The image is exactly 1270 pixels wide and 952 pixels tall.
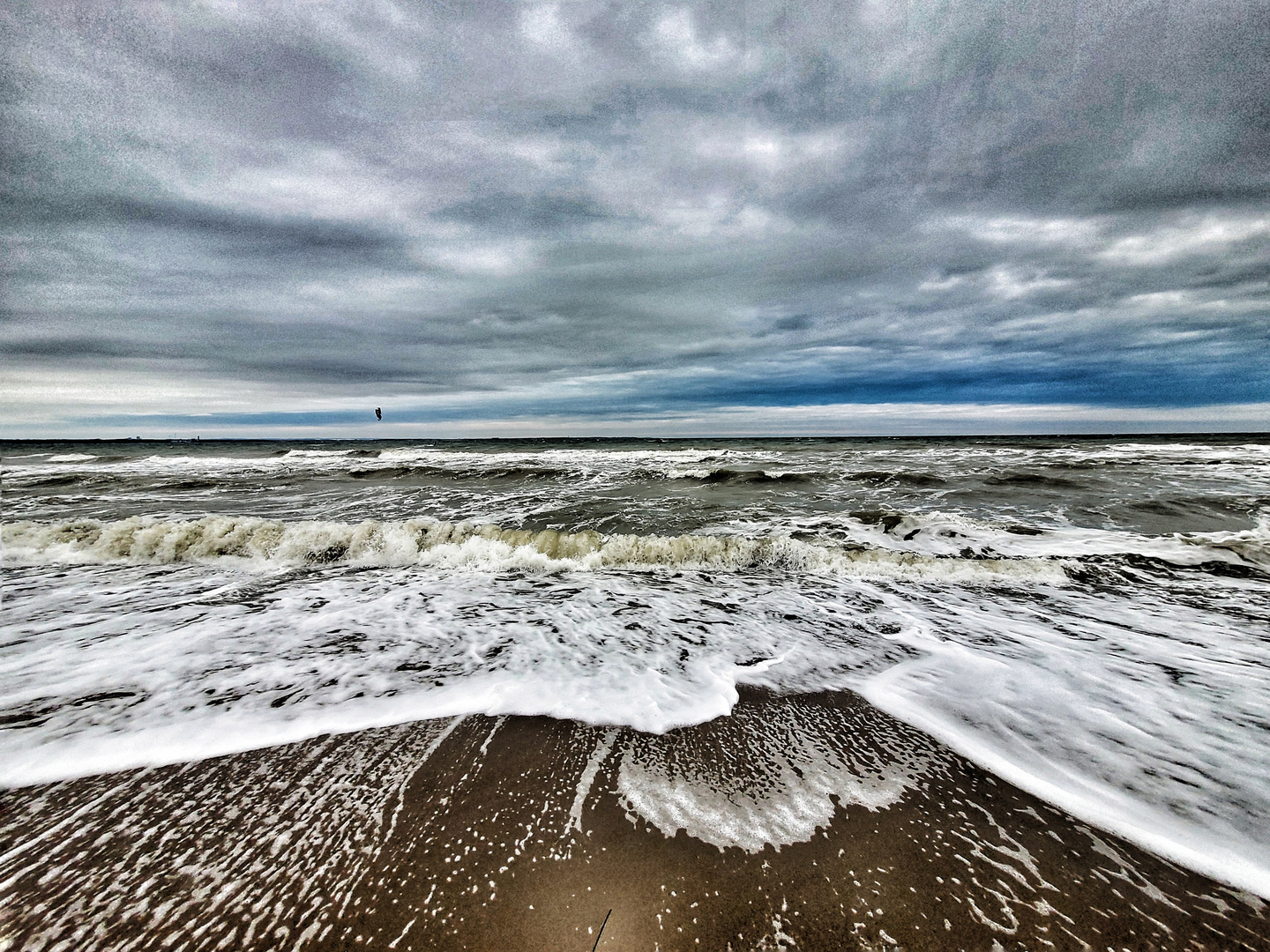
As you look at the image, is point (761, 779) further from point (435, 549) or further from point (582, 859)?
point (435, 549)

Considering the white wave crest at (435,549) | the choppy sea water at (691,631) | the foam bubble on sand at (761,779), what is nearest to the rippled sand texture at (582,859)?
the foam bubble on sand at (761,779)

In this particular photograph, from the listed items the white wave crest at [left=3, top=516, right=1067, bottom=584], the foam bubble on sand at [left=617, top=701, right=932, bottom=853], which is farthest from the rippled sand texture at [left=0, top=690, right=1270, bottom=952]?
the white wave crest at [left=3, top=516, right=1067, bottom=584]

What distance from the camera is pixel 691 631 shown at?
476 centimetres

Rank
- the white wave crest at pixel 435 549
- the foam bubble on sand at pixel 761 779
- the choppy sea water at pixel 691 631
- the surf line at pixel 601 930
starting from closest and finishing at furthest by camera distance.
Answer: the surf line at pixel 601 930
the foam bubble on sand at pixel 761 779
the choppy sea water at pixel 691 631
the white wave crest at pixel 435 549

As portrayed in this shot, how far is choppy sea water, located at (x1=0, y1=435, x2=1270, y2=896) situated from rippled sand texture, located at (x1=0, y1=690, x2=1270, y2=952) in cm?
30

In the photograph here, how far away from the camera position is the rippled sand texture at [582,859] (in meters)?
1.72

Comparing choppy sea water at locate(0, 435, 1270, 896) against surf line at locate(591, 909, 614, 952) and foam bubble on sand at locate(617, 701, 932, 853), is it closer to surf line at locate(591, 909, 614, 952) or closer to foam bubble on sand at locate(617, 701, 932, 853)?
foam bubble on sand at locate(617, 701, 932, 853)

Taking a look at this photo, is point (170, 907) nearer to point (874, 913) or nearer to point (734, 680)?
point (874, 913)

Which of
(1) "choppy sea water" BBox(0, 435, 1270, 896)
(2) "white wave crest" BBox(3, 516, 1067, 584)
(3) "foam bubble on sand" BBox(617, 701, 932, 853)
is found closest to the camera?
(3) "foam bubble on sand" BBox(617, 701, 932, 853)

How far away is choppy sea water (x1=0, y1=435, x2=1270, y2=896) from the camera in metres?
2.87

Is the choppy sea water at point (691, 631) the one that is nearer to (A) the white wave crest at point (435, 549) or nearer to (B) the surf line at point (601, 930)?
(A) the white wave crest at point (435, 549)

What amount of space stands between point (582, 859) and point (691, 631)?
9.28 ft

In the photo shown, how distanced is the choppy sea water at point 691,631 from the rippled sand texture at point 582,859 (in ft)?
0.98

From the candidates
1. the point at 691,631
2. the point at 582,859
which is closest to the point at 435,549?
the point at 691,631
